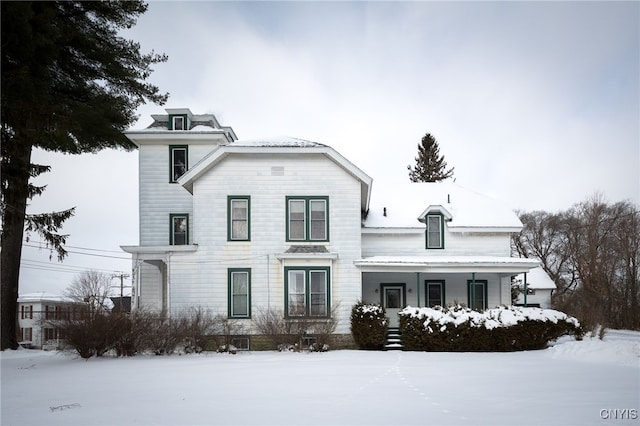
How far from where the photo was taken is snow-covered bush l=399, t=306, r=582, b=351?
66.1 ft

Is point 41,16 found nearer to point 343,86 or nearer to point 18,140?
point 18,140

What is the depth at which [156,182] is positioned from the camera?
25094mm

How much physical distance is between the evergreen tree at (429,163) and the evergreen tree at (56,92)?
35.6m

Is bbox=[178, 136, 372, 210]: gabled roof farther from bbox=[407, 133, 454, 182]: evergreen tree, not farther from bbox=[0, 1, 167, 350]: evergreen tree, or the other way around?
bbox=[407, 133, 454, 182]: evergreen tree

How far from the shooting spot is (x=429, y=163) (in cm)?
5631

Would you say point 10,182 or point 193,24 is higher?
point 193,24

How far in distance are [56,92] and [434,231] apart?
15201mm

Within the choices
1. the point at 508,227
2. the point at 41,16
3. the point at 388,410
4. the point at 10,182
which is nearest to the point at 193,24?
the point at 41,16

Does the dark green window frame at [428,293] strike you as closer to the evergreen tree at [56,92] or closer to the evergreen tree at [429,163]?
the evergreen tree at [56,92]

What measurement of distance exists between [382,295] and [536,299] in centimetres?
2223

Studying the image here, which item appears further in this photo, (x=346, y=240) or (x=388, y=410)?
(x=346, y=240)

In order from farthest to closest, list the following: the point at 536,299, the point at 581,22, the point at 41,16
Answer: the point at 536,299
the point at 581,22
the point at 41,16

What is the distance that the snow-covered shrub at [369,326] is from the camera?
69.3ft

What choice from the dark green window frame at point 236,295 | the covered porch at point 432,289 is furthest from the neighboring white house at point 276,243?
the covered porch at point 432,289
